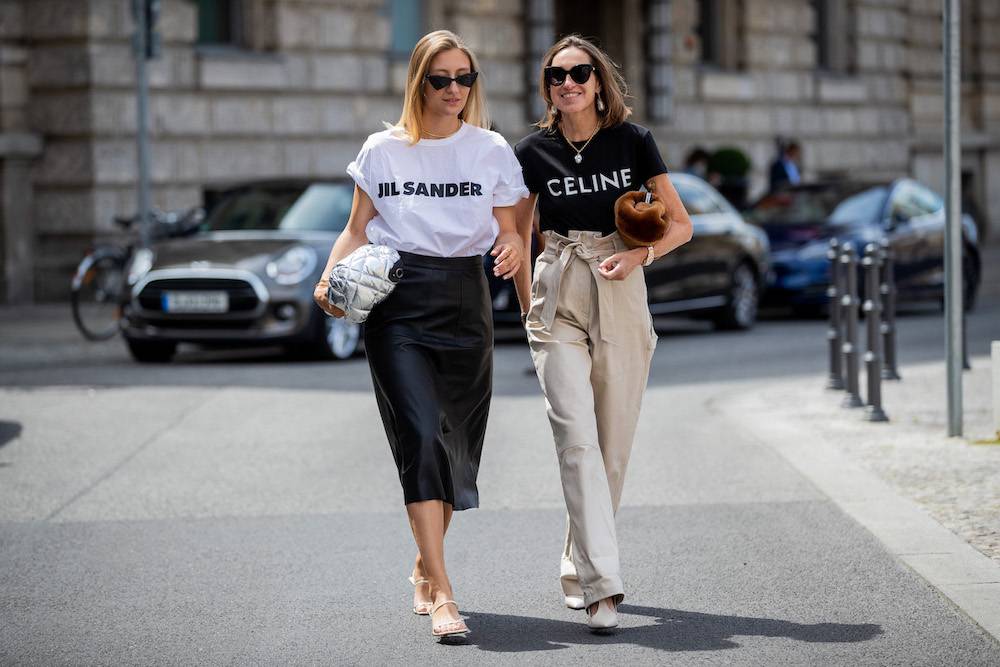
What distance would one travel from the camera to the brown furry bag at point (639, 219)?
17.9 feet

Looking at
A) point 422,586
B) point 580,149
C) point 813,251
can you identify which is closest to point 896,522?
point 422,586

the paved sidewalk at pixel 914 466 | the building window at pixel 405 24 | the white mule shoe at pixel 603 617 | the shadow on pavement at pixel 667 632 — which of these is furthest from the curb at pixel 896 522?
the building window at pixel 405 24

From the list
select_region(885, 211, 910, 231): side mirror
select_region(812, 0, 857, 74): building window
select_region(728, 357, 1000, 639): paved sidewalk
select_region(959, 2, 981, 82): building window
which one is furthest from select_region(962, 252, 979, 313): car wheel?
select_region(959, 2, 981, 82): building window

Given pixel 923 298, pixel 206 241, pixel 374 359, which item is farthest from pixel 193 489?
pixel 923 298

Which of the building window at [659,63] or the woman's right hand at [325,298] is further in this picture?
the building window at [659,63]

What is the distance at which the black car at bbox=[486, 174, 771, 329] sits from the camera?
16.2m

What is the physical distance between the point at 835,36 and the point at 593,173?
2754 cm

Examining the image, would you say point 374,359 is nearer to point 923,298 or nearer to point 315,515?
point 315,515

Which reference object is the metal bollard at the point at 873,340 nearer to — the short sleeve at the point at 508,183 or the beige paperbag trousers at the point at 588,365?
the beige paperbag trousers at the point at 588,365

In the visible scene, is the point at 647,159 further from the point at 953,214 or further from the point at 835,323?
the point at 835,323

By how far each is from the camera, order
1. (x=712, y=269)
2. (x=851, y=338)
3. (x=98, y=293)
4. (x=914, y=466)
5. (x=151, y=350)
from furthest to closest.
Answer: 1. (x=712, y=269)
2. (x=98, y=293)
3. (x=151, y=350)
4. (x=851, y=338)
5. (x=914, y=466)

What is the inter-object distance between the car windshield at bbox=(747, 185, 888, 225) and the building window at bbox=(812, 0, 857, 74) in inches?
506

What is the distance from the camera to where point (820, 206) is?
19.1m

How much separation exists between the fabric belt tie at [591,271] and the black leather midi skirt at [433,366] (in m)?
0.19
